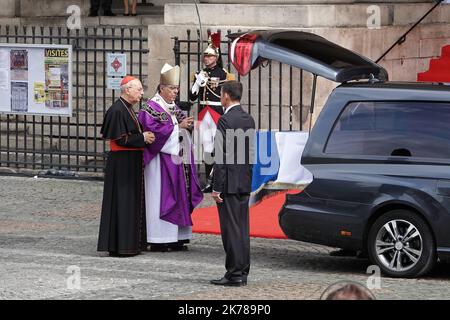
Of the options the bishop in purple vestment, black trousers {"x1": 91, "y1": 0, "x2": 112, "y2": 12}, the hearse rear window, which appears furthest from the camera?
black trousers {"x1": 91, "y1": 0, "x2": 112, "y2": 12}

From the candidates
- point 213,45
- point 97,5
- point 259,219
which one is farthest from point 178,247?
point 97,5

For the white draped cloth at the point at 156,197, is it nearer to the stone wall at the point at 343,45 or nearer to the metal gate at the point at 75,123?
the stone wall at the point at 343,45

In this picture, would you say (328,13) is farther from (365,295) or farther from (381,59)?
(365,295)

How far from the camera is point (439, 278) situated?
11.7 meters

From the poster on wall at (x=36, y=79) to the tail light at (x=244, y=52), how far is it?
14.3 feet

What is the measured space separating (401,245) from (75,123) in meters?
10.4

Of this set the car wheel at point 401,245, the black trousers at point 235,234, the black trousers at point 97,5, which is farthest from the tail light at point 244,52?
the black trousers at point 97,5

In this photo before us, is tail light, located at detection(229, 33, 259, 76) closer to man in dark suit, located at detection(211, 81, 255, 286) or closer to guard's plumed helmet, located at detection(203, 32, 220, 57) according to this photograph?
guard's plumed helmet, located at detection(203, 32, 220, 57)

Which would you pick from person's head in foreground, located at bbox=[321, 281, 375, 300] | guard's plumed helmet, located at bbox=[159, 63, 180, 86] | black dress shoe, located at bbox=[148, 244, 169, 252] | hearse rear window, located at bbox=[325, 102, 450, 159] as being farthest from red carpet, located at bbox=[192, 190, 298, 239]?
person's head in foreground, located at bbox=[321, 281, 375, 300]

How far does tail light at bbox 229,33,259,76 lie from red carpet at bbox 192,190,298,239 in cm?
160

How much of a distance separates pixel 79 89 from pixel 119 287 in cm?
1116

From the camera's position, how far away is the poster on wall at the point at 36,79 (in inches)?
765

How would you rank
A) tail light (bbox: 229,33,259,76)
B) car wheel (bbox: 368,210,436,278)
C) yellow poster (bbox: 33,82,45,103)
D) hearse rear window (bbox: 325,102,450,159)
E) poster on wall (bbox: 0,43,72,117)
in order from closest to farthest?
1. car wheel (bbox: 368,210,436,278)
2. hearse rear window (bbox: 325,102,450,159)
3. tail light (bbox: 229,33,259,76)
4. poster on wall (bbox: 0,43,72,117)
5. yellow poster (bbox: 33,82,45,103)

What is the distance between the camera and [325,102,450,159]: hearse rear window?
11.6 m
